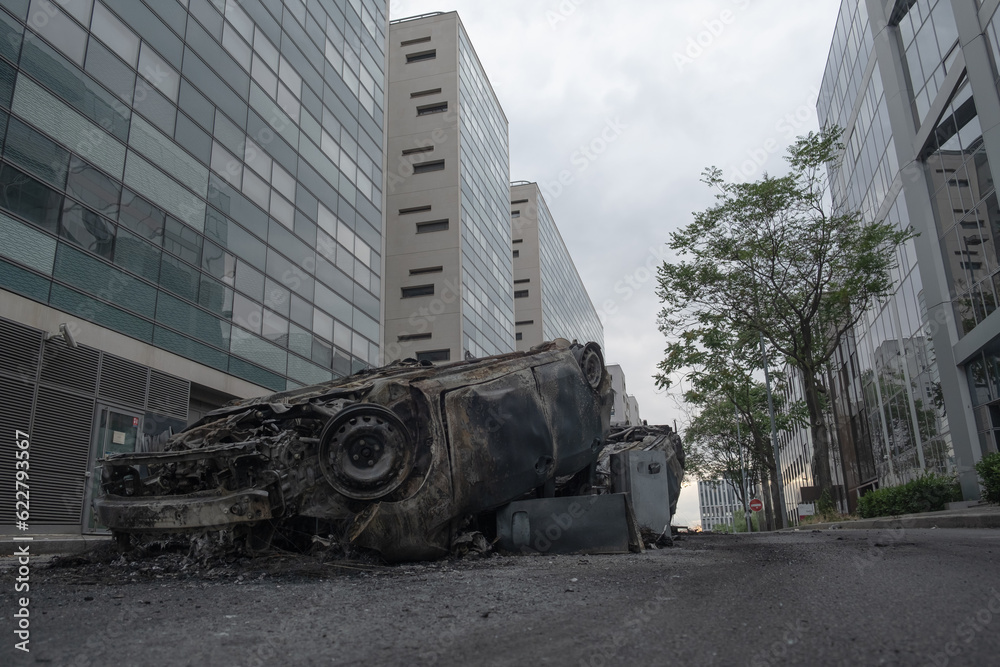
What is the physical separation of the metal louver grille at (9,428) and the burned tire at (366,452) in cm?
925

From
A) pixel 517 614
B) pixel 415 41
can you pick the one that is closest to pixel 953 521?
pixel 517 614

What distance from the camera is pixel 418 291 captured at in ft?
125

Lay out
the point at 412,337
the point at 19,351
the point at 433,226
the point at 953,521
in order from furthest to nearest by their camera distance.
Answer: the point at 433,226 → the point at 412,337 → the point at 953,521 → the point at 19,351

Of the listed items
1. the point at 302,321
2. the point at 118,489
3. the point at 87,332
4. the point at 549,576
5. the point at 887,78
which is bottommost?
the point at 549,576

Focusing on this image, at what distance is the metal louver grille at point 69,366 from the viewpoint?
12.4 metres

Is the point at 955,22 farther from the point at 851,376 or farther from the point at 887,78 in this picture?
the point at 851,376

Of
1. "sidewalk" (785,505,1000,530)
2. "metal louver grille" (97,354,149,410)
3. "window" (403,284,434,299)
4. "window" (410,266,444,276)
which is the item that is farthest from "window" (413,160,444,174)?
"sidewalk" (785,505,1000,530)

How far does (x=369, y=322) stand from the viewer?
24.9 m

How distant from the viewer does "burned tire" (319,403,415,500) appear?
17.6ft

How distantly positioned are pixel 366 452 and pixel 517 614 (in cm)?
252

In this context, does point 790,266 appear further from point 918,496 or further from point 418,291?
point 418,291

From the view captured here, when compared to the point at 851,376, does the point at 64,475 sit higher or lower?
lower

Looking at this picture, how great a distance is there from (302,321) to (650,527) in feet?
47.4

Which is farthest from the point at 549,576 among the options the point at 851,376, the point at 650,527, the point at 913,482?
the point at 851,376
